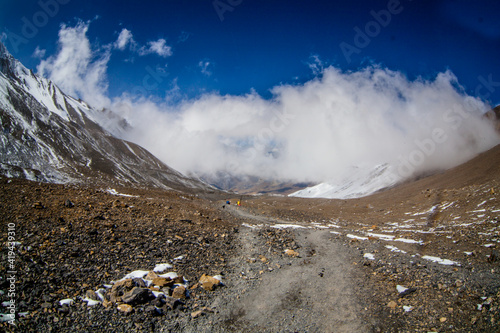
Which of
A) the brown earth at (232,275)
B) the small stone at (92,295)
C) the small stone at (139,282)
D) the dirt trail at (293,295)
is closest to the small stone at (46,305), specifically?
the brown earth at (232,275)

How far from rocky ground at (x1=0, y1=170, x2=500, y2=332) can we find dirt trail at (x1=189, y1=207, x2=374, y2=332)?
0.05 m

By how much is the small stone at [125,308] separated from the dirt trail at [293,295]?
2.92 metres

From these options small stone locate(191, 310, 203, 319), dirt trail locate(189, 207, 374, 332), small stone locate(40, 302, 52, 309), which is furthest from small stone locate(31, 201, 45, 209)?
dirt trail locate(189, 207, 374, 332)

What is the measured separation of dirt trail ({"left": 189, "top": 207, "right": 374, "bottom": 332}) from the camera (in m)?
8.63

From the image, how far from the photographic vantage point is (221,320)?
342 inches

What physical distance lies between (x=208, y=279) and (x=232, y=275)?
5.64 feet

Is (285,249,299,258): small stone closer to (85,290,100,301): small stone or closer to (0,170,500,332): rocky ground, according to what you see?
(0,170,500,332): rocky ground

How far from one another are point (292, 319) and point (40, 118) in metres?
193

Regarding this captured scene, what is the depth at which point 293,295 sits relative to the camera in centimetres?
1073

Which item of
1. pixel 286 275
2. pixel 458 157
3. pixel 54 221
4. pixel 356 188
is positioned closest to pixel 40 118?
pixel 54 221

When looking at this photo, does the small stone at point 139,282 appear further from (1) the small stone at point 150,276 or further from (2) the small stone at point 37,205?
(2) the small stone at point 37,205

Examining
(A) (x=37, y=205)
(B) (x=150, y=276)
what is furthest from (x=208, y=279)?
(A) (x=37, y=205)

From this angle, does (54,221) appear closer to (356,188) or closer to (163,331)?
(163,331)

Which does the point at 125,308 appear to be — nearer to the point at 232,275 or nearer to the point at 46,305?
the point at 46,305
